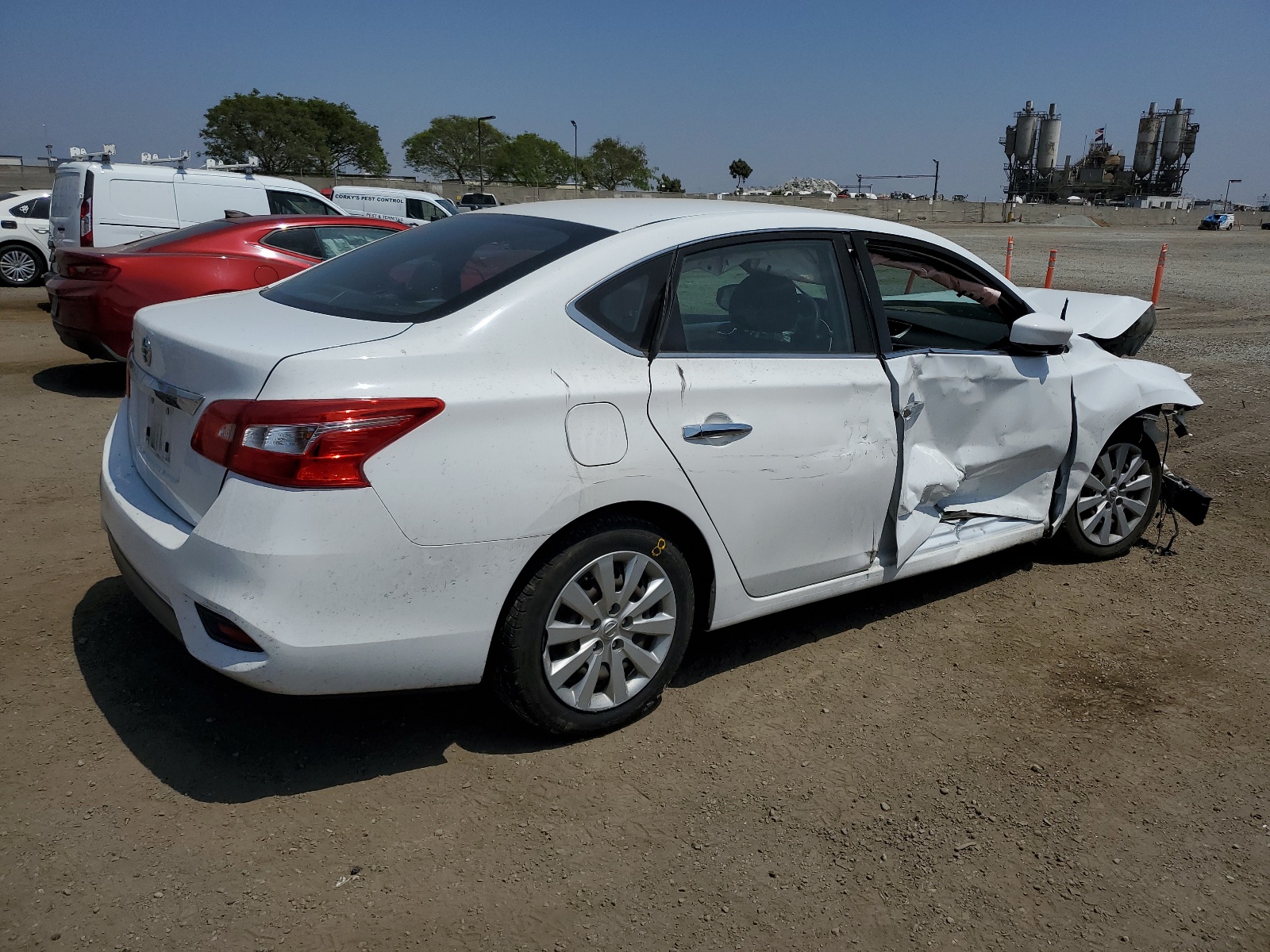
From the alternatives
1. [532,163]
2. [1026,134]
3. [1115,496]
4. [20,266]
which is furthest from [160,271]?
[1026,134]

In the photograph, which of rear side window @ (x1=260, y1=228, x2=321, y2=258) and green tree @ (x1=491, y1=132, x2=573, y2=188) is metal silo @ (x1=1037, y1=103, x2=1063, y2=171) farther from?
rear side window @ (x1=260, y1=228, x2=321, y2=258)

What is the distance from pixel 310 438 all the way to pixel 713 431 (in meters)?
1.26

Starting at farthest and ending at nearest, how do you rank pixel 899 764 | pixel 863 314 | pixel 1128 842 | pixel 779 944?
1. pixel 863 314
2. pixel 899 764
3. pixel 1128 842
4. pixel 779 944

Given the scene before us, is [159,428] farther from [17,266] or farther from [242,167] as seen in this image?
[17,266]

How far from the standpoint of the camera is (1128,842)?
2.81m

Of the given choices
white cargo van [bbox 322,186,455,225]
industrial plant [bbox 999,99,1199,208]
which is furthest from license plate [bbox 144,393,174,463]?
industrial plant [bbox 999,99,1199,208]

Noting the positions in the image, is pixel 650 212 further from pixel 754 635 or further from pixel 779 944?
pixel 779 944

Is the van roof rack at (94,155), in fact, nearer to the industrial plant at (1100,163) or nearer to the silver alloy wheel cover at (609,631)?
the silver alloy wheel cover at (609,631)

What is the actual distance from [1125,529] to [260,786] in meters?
4.23

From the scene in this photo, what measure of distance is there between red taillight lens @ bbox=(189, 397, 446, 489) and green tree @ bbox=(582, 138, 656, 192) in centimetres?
10556

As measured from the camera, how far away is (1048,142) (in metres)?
128

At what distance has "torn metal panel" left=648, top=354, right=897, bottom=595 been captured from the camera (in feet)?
10.1

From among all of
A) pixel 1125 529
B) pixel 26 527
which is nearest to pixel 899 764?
pixel 1125 529

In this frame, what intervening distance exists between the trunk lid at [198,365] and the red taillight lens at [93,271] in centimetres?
462
